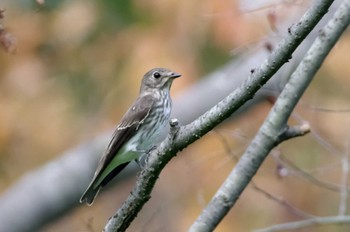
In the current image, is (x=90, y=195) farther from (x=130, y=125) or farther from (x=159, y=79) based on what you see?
(x=159, y=79)

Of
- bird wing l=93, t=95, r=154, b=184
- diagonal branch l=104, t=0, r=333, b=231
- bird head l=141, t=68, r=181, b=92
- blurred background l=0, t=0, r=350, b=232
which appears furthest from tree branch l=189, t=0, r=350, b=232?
blurred background l=0, t=0, r=350, b=232

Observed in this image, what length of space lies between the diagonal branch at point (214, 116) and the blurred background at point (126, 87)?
3.78 metres

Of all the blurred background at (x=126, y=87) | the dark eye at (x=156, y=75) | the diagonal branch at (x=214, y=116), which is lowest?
the blurred background at (x=126, y=87)

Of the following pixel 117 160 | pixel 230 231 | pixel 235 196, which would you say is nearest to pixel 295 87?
pixel 235 196

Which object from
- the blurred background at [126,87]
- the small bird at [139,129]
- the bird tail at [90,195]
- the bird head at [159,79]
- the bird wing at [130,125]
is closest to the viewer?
the bird tail at [90,195]

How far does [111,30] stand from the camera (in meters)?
10.5

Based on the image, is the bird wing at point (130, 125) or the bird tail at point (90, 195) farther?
the bird wing at point (130, 125)

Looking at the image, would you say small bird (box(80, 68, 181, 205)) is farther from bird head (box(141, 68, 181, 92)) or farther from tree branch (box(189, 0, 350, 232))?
tree branch (box(189, 0, 350, 232))

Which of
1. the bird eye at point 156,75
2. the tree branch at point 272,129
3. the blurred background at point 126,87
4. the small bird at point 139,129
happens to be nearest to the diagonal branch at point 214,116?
the tree branch at point 272,129

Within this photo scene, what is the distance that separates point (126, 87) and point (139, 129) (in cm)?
328

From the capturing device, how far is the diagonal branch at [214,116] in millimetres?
4555

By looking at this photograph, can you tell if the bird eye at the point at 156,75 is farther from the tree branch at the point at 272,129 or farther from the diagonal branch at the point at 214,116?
the diagonal branch at the point at 214,116

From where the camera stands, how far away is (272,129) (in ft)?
19.3

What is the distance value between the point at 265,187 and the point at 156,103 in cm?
267
